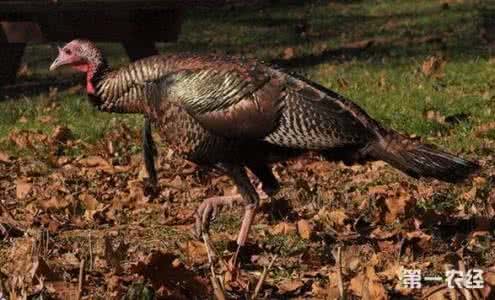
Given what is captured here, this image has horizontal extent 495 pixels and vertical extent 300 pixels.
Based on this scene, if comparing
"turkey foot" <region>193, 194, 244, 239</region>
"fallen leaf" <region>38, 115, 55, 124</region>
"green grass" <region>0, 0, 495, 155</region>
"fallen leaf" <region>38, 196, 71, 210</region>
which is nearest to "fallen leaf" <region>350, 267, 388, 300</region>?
"turkey foot" <region>193, 194, 244, 239</region>

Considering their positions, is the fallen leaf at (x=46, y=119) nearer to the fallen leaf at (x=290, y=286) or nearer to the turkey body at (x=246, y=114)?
the turkey body at (x=246, y=114)

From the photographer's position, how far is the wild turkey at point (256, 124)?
548 centimetres

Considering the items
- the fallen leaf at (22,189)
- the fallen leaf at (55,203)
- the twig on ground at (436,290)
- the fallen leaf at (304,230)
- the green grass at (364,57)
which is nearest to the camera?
the twig on ground at (436,290)

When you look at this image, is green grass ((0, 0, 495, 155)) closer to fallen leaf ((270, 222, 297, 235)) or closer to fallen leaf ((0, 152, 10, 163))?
fallen leaf ((0, 152, 10, 163))

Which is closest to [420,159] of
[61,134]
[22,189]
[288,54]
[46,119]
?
[22,189]

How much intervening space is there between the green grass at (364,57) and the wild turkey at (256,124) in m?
2.37

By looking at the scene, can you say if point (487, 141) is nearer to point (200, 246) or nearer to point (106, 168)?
point (106, 168)

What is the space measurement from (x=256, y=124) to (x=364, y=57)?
28.9 ft

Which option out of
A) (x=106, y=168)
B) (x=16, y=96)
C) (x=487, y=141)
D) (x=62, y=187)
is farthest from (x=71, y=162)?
(x=16, y=96)

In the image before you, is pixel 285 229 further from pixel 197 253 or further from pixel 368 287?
pixel 368 287

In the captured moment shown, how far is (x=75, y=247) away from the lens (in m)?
5.58

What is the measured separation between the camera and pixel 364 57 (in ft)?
46.5

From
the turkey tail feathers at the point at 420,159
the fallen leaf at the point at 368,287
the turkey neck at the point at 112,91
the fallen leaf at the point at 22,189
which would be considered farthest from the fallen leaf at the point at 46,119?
the fallen leaf at the point at 368,287

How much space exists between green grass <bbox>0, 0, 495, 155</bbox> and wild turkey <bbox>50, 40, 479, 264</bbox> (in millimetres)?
2370
